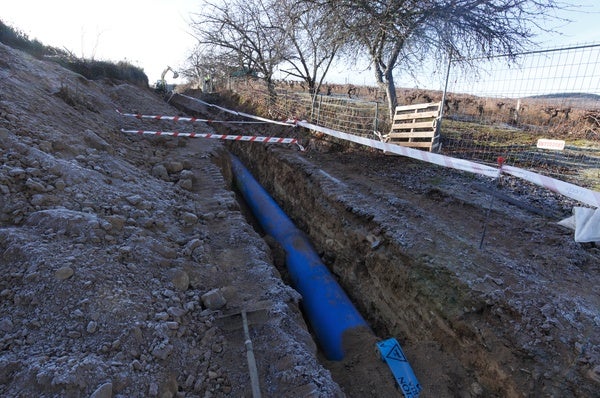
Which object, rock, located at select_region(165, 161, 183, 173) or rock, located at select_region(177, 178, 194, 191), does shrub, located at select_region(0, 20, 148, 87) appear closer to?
rock, located at select_region(165, 161, 183, 173)

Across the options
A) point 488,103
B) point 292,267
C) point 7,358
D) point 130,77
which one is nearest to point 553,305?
point 292,267

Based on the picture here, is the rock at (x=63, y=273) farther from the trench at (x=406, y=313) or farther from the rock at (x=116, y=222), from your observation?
the trench at (x=406, y=313)

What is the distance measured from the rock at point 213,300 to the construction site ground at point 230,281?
18mm

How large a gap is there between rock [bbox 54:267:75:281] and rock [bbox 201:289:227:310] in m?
1.08

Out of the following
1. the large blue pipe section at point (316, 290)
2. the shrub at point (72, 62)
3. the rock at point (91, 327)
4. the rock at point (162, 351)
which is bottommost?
the large blue pipe section at point (316, 290)

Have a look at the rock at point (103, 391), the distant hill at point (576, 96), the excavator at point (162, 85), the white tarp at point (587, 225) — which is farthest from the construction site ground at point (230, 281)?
the excavator at point (162, 85)

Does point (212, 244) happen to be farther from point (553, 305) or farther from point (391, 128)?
point (391, 128)

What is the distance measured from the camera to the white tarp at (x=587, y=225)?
405 centimetres

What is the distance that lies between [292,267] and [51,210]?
3.31 metres

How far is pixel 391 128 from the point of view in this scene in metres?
8.38

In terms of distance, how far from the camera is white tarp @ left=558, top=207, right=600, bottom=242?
4.05m

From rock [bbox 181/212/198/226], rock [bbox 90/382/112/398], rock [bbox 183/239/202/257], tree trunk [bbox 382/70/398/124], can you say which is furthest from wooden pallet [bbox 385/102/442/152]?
rock [bbox 90/382/112/398]

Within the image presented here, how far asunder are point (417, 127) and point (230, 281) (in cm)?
600

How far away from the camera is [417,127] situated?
760cm
